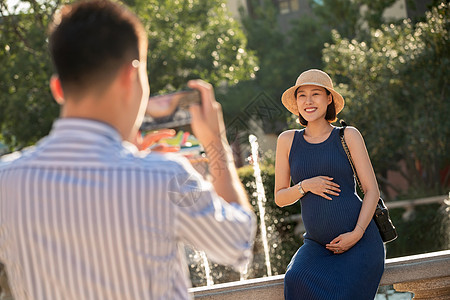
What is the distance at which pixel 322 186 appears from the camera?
3.64 m

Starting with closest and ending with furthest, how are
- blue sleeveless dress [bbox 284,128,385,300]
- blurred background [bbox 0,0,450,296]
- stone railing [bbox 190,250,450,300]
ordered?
blue sleeveless dress [bbox 284,128,385,300], stone railing [bbox 190,250,450,300], blurred background [bbox 0,0,450,296]

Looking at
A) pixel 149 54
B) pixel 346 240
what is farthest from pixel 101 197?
pixel 149 54

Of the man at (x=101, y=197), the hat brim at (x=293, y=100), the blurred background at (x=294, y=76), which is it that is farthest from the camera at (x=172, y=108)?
the blurred background at (x=294, y=76)

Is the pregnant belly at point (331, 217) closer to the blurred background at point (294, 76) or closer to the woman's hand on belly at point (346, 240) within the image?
the woman's hand on belly at point (346, 240)

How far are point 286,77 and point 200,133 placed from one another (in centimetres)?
2421

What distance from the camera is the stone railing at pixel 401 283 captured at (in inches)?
148

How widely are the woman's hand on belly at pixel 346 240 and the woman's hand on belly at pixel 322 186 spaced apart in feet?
0.73

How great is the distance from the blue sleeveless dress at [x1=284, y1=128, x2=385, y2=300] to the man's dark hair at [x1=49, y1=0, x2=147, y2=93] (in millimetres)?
2207

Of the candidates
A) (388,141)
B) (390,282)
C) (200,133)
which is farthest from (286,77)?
(200,133)

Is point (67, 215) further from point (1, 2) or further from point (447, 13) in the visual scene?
point (1, 2)

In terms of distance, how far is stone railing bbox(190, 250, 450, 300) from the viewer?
3.77m

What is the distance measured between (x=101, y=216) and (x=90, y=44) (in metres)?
0.38

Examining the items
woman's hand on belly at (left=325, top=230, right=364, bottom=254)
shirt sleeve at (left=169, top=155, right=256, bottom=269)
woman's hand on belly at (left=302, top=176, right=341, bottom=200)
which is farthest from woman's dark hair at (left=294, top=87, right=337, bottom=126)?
shirt sleeve at (left=169, top=155, right=256, bottom=269)

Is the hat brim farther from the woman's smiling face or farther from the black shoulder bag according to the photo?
the black shoulder bag
